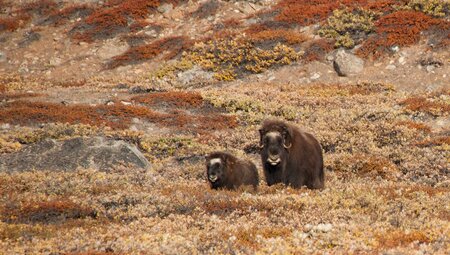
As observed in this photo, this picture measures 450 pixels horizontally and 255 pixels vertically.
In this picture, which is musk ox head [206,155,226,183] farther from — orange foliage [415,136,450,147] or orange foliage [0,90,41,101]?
orange foliage [0,90,41,101]

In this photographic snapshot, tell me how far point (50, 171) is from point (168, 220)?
7.76 m

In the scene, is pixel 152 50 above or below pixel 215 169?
below

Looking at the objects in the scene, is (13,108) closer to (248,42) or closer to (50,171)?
(50,171)

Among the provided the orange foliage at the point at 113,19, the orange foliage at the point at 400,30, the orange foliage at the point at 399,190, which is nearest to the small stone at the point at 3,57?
the orange foliage at the point at 113,19

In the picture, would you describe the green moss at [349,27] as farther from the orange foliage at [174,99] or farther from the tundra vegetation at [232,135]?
the orange foliage at [174,99]

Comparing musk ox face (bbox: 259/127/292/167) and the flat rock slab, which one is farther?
the flat rock slab

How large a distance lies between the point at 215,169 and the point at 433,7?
99.4 ft

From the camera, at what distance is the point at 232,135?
2394cm

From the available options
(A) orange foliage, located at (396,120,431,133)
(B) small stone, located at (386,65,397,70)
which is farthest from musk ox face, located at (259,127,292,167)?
(B) small stone, located at (386,65,397,70)

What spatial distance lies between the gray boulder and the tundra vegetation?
107 cm

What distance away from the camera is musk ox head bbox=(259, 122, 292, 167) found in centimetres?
1276

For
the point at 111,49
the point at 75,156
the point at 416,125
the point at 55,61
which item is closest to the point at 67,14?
the point at 55,61

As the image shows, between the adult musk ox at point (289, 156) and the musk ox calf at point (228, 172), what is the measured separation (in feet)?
4.42

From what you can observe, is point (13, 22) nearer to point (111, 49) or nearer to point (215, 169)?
point (111, 49)
